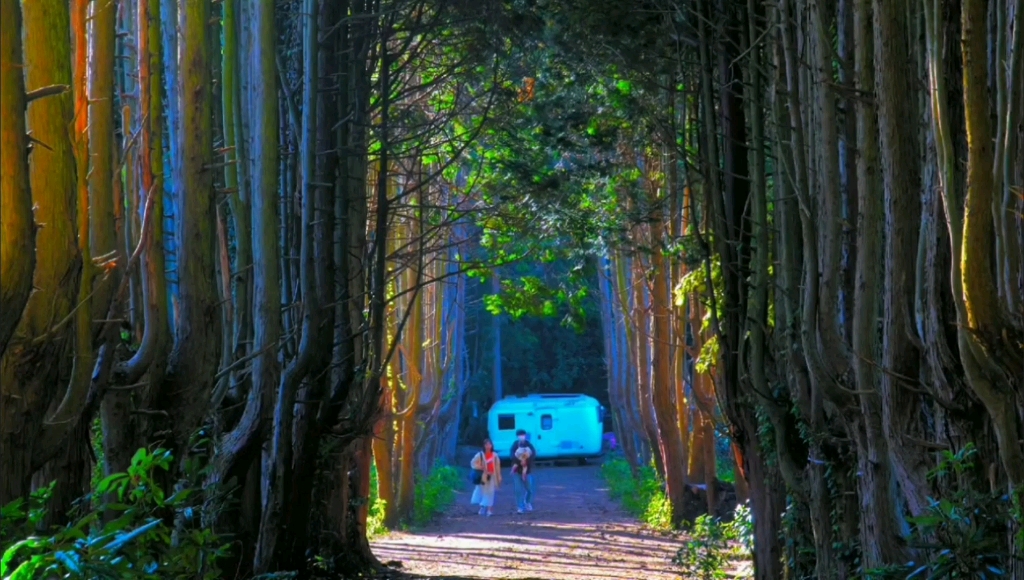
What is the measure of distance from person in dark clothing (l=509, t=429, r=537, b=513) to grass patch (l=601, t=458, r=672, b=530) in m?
2.65

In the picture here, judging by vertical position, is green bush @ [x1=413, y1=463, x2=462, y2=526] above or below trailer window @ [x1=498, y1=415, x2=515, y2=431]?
below

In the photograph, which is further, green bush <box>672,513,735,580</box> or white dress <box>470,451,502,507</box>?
white dress <box>470,451,502,507</box>

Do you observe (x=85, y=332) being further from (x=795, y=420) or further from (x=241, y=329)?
(x=795, y=420)

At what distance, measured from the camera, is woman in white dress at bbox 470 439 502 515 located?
3019 cm

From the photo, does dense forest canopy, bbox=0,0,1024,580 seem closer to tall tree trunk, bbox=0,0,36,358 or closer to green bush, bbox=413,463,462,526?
tall tree trunk, bbox=0,0,36,358

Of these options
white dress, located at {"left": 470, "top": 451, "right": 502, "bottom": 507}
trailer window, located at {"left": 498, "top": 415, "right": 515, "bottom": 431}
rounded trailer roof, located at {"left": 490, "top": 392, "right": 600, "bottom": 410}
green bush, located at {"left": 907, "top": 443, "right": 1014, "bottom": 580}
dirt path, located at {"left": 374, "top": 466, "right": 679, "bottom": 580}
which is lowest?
dirt path, located at {"left": 374, "top": 466, "right": 679, "bottom": 580}

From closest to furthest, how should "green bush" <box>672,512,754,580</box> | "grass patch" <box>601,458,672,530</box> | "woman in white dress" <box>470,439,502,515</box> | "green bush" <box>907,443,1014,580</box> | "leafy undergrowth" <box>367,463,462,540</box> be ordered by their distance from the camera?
"green bush" <box>907,443,1014,580</box> < "green bush" <box>672,512,754,580</box> < "grass patch" <box>601,458,672,530</box> < "leafy undergrowth" <box>367,463,462,540</box> < "woman in white dress" <box>470,439,502,515</box>

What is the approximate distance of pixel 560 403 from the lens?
49.8 meters

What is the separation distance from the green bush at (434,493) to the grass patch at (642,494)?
492cm

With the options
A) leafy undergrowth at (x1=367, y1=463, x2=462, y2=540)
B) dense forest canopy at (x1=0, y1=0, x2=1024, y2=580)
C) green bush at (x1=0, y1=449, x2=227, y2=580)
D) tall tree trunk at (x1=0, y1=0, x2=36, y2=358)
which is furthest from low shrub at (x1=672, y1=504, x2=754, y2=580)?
tall tree trunk at (x1=0, y1=0, x2=36, y2=358)

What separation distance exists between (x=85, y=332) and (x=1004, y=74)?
13.7ft

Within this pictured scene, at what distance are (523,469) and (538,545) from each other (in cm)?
737

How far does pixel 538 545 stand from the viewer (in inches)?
942

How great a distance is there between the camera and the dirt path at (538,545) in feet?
62.0
